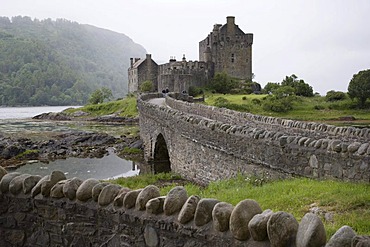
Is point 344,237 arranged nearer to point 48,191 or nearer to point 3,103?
point 48,191

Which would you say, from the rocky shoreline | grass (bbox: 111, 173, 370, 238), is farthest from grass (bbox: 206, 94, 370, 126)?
grass (bbox: 111, 173, 370, 238)

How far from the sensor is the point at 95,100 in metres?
90.2

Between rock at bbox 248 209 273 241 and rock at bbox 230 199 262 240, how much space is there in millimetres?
97

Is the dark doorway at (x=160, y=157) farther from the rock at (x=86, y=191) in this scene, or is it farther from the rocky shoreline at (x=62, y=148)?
the rock at (x=86, y=191)

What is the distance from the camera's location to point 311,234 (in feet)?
12.0

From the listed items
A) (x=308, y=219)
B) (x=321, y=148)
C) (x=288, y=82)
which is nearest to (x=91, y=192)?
(x=308, y=219)

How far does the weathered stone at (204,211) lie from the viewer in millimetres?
4484

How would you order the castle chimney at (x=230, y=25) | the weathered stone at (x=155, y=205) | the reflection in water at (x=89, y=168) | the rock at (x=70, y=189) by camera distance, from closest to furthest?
the weathered stone at (x=155, y=205) → the rock at (x=70, y=189) → the reflection in water at (x=89, y=168) → the castle chimney at (x=230, y=25)

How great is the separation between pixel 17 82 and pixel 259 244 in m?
150

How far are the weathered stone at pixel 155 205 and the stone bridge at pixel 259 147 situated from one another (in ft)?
17.0

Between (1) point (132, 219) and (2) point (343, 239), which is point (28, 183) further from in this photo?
(2) point (343, 239)

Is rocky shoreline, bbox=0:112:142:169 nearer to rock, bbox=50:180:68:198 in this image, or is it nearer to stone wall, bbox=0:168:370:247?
stone wall, bbox=0:168:370:247

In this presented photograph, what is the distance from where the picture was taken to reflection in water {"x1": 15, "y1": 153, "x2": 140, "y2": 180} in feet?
80.1

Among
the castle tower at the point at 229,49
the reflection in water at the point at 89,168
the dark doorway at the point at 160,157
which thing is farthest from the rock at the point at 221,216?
the castle tower at the point at 229,49
